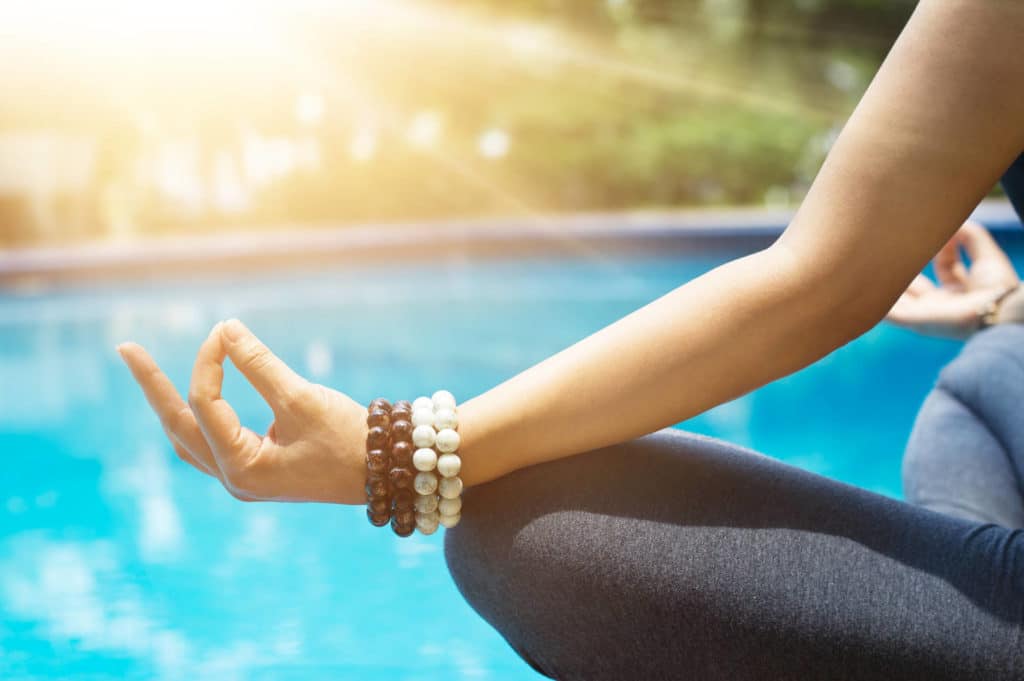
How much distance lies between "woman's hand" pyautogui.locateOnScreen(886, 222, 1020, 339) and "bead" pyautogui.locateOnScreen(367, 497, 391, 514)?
875mm

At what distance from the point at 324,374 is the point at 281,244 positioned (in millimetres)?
3445

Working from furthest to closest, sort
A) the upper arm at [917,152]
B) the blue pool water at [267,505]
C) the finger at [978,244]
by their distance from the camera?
the finger at [978,244] → the blue pool water at [267,505] → the upper arm at [917,152]

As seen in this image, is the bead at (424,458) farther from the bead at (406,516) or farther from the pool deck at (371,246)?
the pool deck at (371,246)

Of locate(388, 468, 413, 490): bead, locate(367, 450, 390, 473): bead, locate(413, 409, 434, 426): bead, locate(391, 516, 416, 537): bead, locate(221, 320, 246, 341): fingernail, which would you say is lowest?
locate(391, 516, 416, 537): bead

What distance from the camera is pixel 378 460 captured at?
790 millimetres

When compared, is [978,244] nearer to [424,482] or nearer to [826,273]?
[826,273]

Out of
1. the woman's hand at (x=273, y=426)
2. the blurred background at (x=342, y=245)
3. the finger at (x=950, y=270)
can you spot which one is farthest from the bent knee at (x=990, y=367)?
the woman's hand at (x=273, y=426)

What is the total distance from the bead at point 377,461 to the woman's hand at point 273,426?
0.01 metres

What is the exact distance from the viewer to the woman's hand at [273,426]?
Answer: 0.78 meters

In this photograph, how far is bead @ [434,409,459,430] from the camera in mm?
795

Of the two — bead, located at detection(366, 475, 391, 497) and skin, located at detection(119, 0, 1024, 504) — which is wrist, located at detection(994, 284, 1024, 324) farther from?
bead, located at detection(366, 475, 391, 497)

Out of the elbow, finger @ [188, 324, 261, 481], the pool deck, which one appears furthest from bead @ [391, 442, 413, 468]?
the pool deck

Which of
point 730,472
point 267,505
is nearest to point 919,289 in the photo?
point 730,472

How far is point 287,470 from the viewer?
2.62 ft
